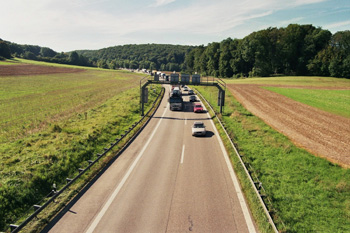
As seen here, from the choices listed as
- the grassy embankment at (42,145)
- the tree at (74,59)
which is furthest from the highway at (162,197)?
the tree at (74,59)

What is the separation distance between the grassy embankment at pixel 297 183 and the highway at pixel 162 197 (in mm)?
1290

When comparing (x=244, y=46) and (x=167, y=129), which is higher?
(x=244, y=46)

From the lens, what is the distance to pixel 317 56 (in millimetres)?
85000

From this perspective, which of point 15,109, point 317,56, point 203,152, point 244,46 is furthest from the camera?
point 244,46

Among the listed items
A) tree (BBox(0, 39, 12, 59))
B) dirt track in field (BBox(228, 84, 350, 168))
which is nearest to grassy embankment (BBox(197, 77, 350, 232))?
dirt track in field (BBox(228, 84, 350, 168))

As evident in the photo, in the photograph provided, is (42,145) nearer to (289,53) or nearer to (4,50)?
(289,53)

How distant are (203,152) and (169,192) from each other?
672cm

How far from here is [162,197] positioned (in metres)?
11.6

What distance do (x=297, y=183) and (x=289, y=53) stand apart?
94118mm

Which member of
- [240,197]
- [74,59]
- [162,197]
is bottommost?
[162,197]

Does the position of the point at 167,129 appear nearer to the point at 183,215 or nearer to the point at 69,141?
the point at 69,141

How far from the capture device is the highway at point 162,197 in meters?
9.55

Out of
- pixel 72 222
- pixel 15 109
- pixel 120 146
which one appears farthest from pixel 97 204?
pixel 15 109

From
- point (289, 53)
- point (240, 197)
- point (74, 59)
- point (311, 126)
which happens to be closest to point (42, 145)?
point (240, 197)
